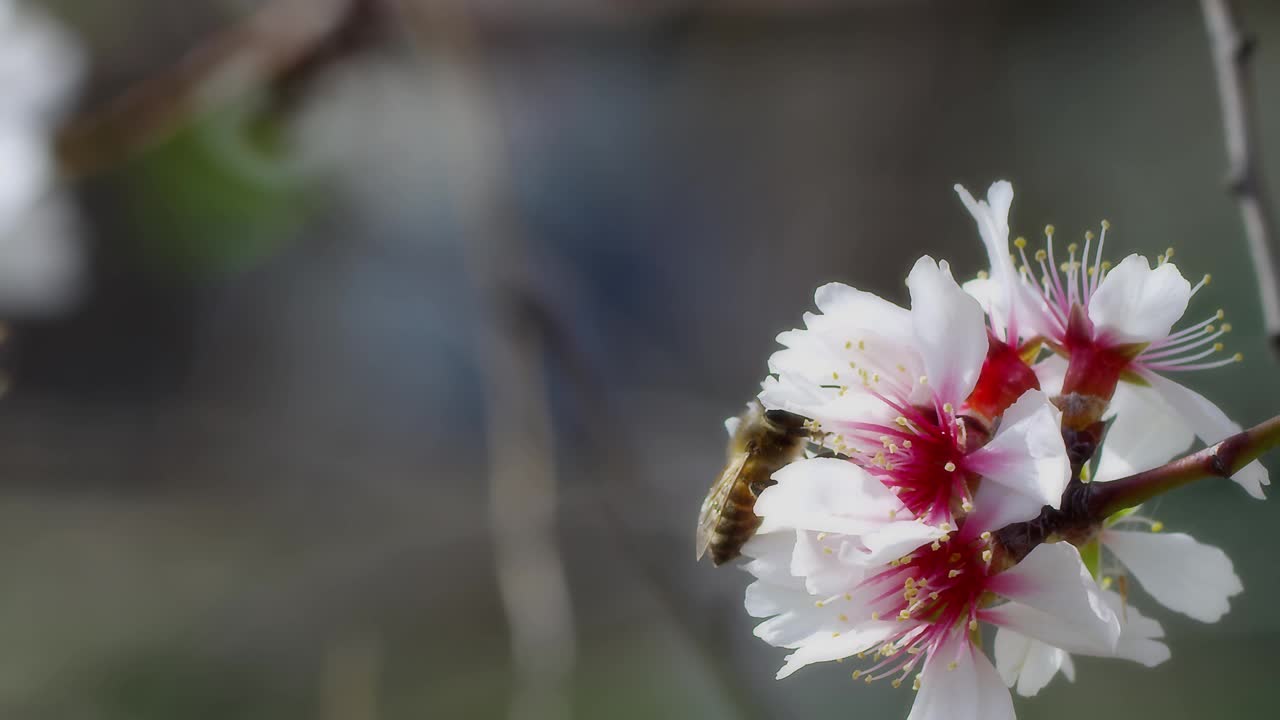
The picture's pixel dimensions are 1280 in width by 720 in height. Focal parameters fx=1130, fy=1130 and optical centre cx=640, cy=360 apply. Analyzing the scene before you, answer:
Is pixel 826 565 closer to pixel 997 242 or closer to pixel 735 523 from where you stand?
pixel 735 523

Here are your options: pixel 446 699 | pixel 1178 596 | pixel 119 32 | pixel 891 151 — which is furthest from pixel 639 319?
pixel 1178 596

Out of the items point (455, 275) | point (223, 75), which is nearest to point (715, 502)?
point (223, 75)

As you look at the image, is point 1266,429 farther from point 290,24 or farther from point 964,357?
point 290,24

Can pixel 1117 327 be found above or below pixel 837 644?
above

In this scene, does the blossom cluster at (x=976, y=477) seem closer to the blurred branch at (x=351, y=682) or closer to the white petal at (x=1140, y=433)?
the white petal at (x=1140, y=433)

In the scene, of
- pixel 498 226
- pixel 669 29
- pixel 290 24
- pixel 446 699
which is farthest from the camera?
pixel 669 29

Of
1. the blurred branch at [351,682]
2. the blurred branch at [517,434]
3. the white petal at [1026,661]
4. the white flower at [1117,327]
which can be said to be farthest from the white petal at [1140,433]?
the blurred branch at [351,682]

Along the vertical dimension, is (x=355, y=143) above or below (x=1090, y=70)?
above
